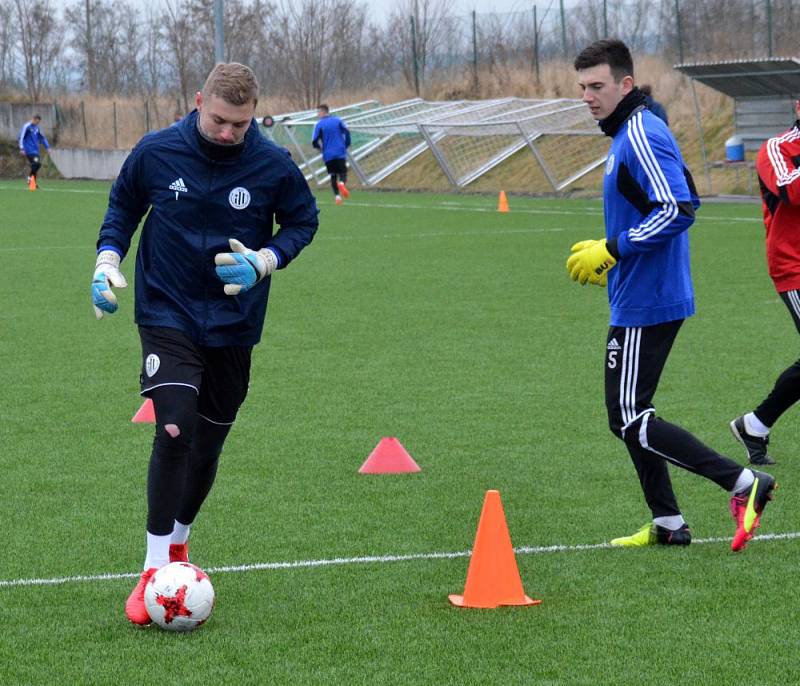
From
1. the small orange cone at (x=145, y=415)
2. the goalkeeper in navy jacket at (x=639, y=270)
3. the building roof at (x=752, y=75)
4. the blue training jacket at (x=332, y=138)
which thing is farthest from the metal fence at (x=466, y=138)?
the goalkeeper in navy jacket at (x=639, y=270)

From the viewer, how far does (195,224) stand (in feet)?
16.5

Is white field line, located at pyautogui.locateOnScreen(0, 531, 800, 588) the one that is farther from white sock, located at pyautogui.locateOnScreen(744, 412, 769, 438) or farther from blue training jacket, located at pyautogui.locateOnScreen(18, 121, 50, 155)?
blue training jacket, located at pyautogui.locateOnScreen(18, 121, 50, 155)

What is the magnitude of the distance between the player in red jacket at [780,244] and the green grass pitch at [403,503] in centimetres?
26

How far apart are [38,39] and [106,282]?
5916cm

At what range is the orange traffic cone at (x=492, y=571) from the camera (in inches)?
194

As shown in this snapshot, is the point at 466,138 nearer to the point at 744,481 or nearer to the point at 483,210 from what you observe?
the point at 483,210

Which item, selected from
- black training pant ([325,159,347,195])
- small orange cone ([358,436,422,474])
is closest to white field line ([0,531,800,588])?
small orange cone ([358,436,422,474])

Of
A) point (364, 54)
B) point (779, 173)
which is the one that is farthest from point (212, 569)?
point (364, 54)

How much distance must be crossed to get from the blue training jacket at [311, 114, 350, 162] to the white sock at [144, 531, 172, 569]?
27.3 meters

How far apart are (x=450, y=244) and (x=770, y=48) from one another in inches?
720

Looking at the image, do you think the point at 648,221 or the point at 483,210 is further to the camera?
the point at 483,210

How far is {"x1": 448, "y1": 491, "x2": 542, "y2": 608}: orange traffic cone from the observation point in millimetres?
4918

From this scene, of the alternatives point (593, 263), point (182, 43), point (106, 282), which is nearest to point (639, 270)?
point (593, 263)

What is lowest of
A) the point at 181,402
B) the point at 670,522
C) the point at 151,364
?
the point at 670,522
